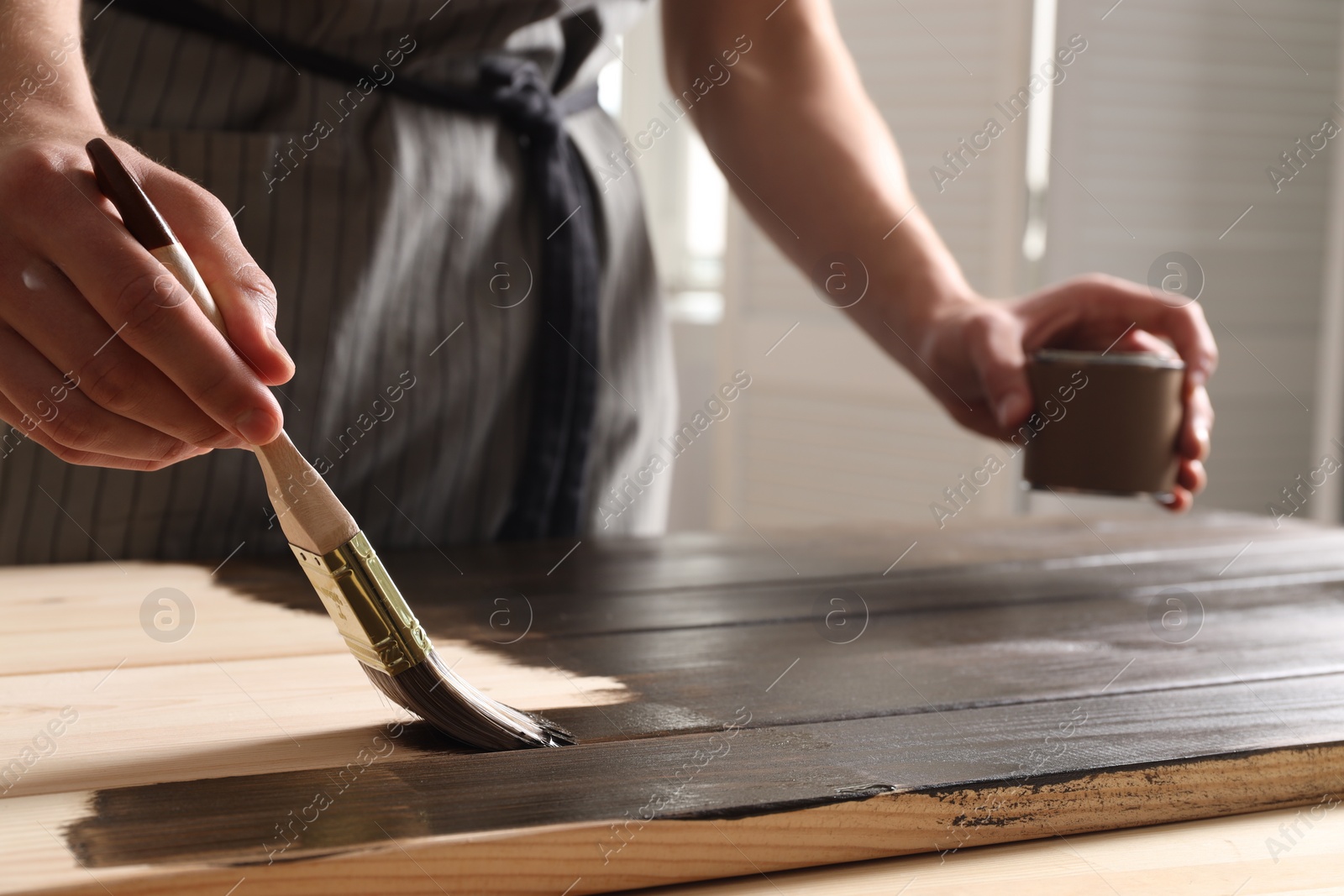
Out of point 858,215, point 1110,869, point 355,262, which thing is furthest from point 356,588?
point 858,215

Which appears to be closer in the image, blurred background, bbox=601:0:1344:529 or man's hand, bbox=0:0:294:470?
man's hand, bbox=0:0:294:470

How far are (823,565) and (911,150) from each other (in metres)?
1.95

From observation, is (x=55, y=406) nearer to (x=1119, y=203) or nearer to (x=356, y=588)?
(x=356, y=588)

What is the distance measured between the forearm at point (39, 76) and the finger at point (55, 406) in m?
0.10

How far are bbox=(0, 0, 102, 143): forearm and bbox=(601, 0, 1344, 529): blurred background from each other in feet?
7.17

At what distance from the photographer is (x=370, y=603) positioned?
1.87ft

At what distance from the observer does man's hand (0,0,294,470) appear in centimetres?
53

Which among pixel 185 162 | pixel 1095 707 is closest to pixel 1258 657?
pixel 1095 707

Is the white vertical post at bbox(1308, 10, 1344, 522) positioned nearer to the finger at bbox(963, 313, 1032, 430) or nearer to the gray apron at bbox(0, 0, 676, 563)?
the finger at bbox(963, 313, 1032, 430)

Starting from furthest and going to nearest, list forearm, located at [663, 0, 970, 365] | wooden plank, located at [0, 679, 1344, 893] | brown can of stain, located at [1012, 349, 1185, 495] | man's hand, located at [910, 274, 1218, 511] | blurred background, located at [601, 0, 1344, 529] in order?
blurred background, located at [601, 0, 1344, 529]
forearm, located at [663, 0, 970, 365]
man's hand, located at [910, 274, 1218, 511]
brown can of stain, located at [1012, 349, 1185, 495]
wooden plank, located at [0, 679, 1344, 893]

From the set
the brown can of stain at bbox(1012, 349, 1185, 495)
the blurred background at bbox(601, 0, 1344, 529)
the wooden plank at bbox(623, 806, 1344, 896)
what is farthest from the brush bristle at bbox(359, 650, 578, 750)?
the blurred background at bbox(601, 0, 1344, 529)

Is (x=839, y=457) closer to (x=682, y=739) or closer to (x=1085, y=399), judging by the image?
(x=1085, y=399)

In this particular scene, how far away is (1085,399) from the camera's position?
0.99 meters

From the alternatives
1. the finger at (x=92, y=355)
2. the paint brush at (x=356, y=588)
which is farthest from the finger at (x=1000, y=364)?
the finger at (x=92, y=355)
